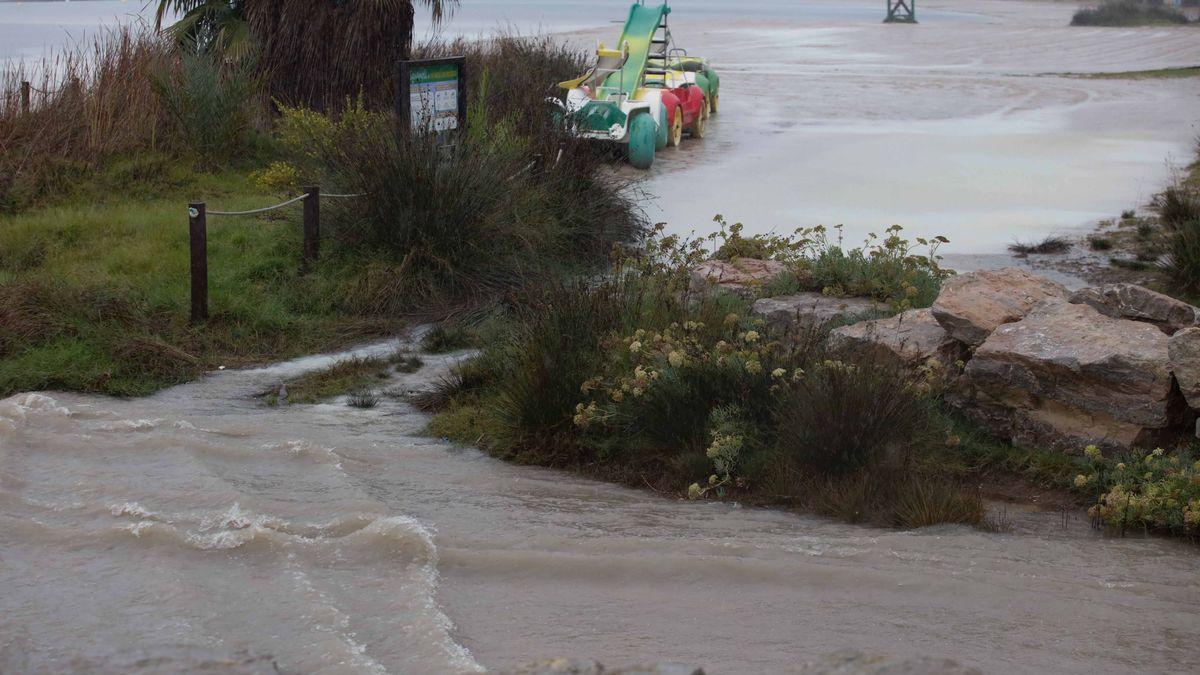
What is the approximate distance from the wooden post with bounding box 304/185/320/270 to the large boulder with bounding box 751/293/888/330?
3.79m

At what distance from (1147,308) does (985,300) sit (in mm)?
894

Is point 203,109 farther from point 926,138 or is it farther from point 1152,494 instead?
point 926,138

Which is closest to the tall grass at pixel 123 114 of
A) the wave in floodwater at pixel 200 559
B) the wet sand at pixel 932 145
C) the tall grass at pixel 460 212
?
the tall grass at pixel 460 212

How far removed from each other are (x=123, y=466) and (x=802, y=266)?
15.7 feet

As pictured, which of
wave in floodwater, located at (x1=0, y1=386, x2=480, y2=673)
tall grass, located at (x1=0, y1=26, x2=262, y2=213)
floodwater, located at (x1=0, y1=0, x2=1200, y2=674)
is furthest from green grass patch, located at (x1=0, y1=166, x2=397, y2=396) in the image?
tall grass, located at (x1=0, y1=26, x2=262, y2=213)

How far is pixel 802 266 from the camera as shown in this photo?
30.8ft

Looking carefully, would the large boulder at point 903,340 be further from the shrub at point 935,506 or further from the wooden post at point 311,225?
the wooden post at point 311,225

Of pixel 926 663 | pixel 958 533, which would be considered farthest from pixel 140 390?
pixel 926 663

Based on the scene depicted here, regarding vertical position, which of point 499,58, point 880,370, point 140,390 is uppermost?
point 499,58

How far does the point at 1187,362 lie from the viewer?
658 cm

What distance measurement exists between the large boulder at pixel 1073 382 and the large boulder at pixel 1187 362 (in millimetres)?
115

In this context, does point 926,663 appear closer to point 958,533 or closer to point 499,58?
point 958,533

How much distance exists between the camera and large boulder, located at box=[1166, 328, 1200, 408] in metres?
6.54

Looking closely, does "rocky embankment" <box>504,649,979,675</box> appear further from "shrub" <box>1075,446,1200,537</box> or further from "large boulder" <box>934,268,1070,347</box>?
"large boulder" <box>934,268,1070,347</box>
